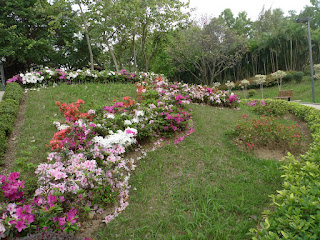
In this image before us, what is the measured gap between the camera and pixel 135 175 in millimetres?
3260

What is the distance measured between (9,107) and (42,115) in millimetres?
852

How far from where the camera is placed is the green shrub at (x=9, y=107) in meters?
4.98

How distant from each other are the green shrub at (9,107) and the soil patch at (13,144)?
0.60 feet

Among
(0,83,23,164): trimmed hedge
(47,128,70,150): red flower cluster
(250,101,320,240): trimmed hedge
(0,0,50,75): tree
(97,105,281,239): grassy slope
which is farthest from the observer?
(0,0,50,75): tree

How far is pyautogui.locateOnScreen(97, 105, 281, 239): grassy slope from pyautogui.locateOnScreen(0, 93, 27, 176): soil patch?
2.12 meters

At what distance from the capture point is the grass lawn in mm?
2273

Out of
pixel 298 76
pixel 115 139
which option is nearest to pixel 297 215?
pixel 115 139

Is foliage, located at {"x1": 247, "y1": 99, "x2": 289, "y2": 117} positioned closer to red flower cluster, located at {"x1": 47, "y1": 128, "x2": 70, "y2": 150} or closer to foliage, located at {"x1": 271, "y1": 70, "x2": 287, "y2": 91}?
red flower cluster, located at {"x1": 47, "y1": 128, "x2": 70, "y2": 150}

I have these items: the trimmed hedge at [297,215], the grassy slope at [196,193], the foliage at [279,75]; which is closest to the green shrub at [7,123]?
the grassy slope at [196,193]

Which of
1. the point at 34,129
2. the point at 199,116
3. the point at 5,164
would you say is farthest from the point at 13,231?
the point at 199,116

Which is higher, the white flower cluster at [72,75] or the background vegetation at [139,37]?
the background vegetation at [139,37]

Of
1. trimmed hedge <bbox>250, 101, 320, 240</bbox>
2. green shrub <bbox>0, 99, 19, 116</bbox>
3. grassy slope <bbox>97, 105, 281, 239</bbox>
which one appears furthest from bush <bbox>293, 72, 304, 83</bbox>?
green shrub <bbox>0, 99, 19, 116</bbox>

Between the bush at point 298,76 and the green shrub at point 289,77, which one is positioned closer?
the bush at point 298,76

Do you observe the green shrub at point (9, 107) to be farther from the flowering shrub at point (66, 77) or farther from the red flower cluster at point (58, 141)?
the flowering shrub at point (66, 77)
